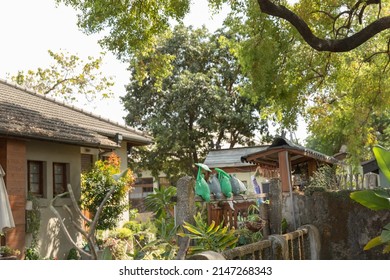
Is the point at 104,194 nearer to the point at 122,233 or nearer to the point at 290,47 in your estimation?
the point at 122,233

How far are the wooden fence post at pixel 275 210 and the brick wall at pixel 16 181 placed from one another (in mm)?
3629

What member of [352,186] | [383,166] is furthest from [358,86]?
[383,166]

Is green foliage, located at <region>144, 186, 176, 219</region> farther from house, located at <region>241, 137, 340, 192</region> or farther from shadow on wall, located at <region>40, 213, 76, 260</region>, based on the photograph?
shadow on wall, located at <region>40, 213, 76, 260</region>

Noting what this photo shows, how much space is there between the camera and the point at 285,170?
306 inches

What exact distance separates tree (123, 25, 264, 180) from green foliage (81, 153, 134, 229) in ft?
20.2

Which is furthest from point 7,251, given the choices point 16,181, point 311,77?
point 311,77

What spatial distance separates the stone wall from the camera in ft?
22.1

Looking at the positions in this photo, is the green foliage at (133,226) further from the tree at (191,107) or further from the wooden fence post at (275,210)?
the tree at (191,107)

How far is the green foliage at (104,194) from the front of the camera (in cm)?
984

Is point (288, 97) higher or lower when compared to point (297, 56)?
lower

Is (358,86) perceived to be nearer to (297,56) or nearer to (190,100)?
(297,56)

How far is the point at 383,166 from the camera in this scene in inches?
163
